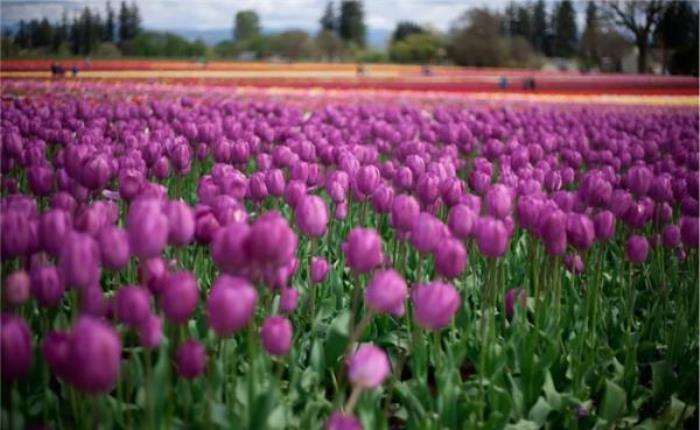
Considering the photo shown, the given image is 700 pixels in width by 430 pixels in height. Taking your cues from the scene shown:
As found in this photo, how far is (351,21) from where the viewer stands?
16.7 m

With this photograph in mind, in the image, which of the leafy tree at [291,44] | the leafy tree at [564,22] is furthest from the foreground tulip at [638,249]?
the leafy tree at [291,44]

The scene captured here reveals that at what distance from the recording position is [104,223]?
1.83 meters

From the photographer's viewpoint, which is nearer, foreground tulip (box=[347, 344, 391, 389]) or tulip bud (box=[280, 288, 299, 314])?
foreground tulip (box=[347, 344, 391, 389])

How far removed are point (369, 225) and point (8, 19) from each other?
2545 millimetres

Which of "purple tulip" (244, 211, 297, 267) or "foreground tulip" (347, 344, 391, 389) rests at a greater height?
"purple tulip" (244, 211, 297, 267)

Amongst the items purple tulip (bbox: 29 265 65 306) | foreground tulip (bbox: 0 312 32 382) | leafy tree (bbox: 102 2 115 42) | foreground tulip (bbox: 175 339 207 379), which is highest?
leafy tree (bbox: 102 2 115 42)

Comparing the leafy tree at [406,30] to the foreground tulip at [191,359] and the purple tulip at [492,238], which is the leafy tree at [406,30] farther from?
the foreground tulip at [191,359]

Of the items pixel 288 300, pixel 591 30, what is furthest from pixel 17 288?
pixel 591 30

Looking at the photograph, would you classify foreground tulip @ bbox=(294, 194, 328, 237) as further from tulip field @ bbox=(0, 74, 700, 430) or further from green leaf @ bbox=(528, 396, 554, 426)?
green leaf @ bbox=(528, 396, 554, 426)

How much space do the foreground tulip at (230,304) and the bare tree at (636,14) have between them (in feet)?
23.1

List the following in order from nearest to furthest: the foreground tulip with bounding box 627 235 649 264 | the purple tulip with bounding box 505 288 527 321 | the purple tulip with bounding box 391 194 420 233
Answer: the purple tulip with bounding box 391 194 420 233
the purple tulip with bounding box 505 288 527 321
the foreground tulip with bounding box 627 235 649 264

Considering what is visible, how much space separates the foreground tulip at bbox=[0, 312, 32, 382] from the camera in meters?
1.29

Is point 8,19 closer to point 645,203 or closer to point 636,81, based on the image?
point 645,203

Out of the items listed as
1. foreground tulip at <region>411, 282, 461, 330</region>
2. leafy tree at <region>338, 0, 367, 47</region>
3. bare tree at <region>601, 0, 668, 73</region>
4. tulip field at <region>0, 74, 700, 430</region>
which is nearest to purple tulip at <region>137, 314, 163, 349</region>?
tulip field at <region>0, 74, 700, 430</region>
